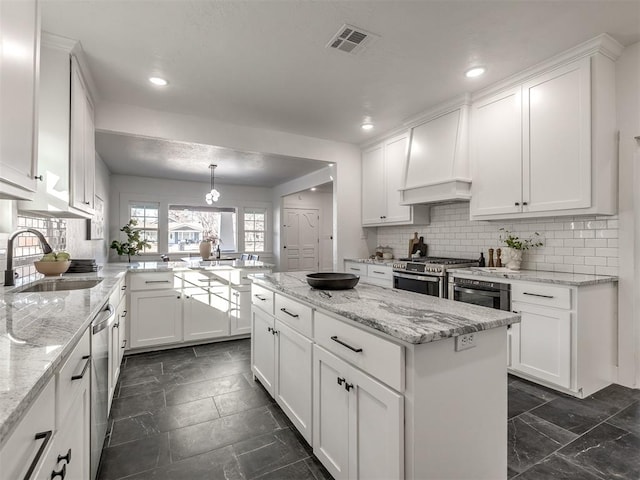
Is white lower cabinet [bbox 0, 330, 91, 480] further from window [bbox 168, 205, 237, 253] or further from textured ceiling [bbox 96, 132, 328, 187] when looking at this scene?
window [bbox 168, 205, 237, 253]

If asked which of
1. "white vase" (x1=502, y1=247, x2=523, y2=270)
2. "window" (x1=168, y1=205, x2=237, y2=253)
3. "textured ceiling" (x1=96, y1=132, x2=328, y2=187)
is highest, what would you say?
"textured ceiling" (x1=96, y1=132, x2=328, y2=187)

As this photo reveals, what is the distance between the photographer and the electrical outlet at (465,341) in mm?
1203

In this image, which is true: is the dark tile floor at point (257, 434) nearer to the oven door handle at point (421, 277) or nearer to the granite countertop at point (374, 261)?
the oven door handle at point (421, 277)

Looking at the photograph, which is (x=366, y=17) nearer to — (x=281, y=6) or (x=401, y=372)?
(x=281, y=6)

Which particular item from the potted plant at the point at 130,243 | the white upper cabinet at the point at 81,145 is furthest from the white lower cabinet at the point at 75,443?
the potted plant at the point at 130,243

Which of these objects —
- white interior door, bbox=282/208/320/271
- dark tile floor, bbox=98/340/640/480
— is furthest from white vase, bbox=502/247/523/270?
white interior door, bbox=282/208/320/271

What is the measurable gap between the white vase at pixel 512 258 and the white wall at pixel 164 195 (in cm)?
589

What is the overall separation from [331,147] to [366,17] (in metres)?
2.49

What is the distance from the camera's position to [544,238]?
3.03 m

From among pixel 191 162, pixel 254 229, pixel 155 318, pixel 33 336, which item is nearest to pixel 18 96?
pixel 33 336

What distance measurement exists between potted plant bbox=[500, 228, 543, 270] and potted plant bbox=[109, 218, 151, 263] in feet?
19.4

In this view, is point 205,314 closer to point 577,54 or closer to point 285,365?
point 285,365

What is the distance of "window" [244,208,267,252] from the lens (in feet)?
25.8

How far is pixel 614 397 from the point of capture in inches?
94.0
